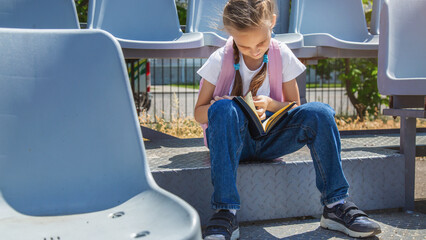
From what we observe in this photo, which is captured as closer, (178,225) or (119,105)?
(178,225)

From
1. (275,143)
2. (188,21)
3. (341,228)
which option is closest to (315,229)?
(341,228)

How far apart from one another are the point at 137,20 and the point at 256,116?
1825 millimetres

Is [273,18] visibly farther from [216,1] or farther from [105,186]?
[216,1]

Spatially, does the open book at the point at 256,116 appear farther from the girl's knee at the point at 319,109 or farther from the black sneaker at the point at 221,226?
the black sneaker at the point at 221,226

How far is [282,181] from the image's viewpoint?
2008 millimetres

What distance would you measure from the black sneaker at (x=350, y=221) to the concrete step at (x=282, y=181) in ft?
0.66

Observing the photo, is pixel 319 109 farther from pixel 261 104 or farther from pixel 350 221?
pixel 350 221

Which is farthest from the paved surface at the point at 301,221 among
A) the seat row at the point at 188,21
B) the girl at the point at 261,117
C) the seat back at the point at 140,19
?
the seat back at the point at 140,19

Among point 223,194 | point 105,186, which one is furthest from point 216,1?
point 105,186

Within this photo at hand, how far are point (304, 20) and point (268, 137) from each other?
1.97 meters

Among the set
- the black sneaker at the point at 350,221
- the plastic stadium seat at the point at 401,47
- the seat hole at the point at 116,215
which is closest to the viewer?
the seat hole at the point at 116,215

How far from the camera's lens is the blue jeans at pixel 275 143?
1680 mm

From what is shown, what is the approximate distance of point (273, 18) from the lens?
6.08ft

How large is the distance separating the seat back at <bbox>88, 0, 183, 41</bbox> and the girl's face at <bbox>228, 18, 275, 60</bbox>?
4.98ft
